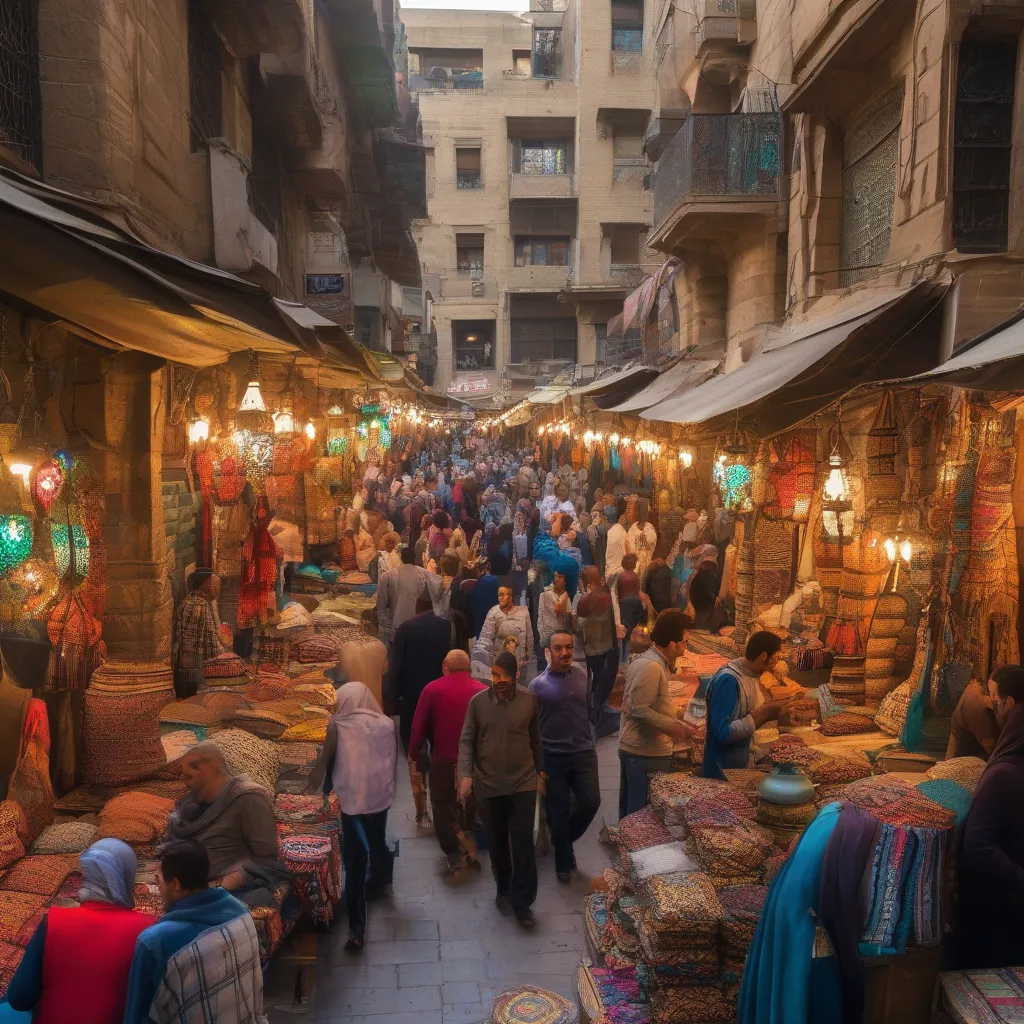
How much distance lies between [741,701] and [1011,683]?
1.35m

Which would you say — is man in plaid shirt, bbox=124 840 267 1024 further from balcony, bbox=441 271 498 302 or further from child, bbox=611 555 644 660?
balcony, bbox=441 271 498 302

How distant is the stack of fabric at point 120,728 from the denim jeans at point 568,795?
2.37 m

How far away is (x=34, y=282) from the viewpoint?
345cm

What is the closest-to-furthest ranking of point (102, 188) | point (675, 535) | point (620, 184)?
point (102, 188)
point (675, 535)
point (620, 184)

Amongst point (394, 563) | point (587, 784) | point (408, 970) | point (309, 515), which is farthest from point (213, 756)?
point (309, 515)

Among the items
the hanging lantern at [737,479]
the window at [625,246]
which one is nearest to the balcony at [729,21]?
the hanging lantern at [737,479]

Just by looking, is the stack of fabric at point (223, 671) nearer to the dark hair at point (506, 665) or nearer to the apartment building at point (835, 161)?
the dark hair at point (506, 665)

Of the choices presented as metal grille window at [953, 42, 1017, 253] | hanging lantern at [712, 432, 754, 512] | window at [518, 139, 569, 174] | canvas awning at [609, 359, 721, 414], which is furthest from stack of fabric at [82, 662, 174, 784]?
window at [518, 139, 569, 174]

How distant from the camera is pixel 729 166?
10.6 metres

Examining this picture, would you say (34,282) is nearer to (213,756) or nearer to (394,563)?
(213,756)

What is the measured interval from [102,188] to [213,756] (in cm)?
346

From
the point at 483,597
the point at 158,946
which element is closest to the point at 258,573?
the point at 483,597

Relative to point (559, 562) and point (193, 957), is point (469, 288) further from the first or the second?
point (193, 957)

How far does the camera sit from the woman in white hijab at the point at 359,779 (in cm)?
491
